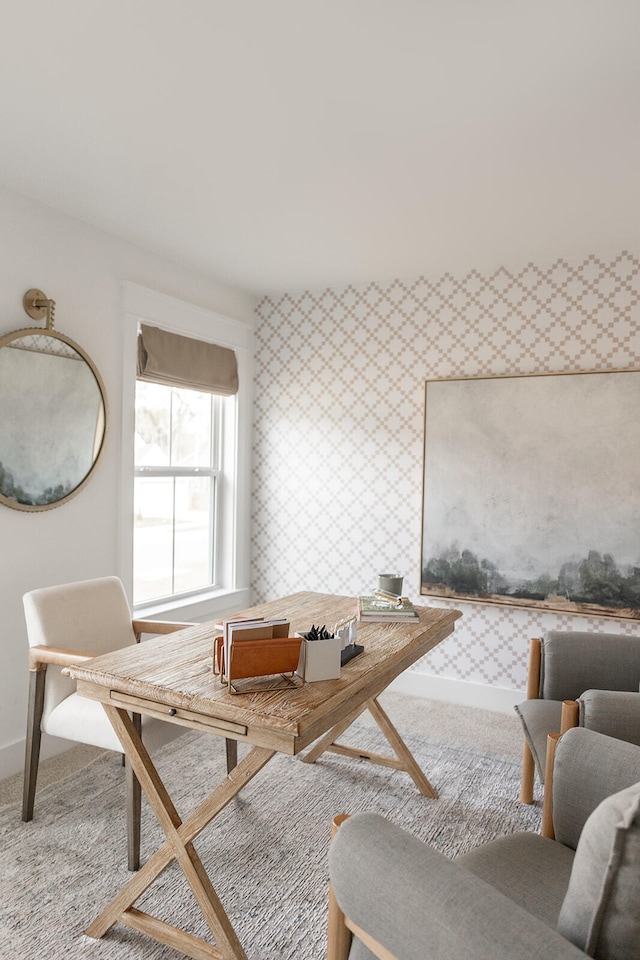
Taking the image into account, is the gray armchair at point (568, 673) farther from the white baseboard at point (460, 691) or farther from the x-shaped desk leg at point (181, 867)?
the x-shaped desk leg at point (181, 867)

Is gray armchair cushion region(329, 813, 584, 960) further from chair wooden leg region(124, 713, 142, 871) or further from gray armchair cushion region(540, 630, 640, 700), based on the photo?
gray armchair cushion region(540, 630, 640, 700)

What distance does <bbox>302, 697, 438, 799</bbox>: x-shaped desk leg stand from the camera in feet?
8.92

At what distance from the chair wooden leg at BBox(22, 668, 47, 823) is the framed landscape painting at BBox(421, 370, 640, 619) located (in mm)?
2301

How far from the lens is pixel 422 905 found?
3.62 feet

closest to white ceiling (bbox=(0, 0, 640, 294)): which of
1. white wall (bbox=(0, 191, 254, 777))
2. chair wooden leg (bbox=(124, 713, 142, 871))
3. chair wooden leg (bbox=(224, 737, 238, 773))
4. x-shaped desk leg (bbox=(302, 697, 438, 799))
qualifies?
white wall (bbox=(0, 191, 254, 777))

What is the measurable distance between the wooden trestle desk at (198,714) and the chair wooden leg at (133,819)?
0.82ft

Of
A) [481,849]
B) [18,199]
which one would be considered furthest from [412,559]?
[18,199]

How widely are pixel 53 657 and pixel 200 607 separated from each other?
176cm

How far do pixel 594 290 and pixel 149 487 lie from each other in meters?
2.77

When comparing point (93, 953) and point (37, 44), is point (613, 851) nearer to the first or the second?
point (93, 953)

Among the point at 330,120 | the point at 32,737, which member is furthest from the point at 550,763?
the point at 330,120

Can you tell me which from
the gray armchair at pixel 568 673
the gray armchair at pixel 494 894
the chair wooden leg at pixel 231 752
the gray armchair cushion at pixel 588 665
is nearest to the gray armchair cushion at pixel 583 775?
the gray armchair at pixel 494 894

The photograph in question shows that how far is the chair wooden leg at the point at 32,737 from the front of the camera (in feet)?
7.93

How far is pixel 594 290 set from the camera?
11.6 feet
